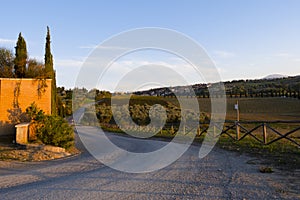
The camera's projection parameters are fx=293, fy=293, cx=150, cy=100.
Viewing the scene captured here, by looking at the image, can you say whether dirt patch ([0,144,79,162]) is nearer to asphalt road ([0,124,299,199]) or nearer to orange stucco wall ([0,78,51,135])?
asphalt road ([0,124,299,199])

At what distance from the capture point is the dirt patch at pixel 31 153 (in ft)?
38.6

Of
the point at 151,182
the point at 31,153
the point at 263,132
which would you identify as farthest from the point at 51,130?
the point at 263,132

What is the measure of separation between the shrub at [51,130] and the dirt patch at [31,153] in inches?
30.3

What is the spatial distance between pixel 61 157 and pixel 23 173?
360 cm

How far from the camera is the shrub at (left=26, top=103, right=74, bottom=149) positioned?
14094 mm

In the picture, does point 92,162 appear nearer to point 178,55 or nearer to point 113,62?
point 113,62

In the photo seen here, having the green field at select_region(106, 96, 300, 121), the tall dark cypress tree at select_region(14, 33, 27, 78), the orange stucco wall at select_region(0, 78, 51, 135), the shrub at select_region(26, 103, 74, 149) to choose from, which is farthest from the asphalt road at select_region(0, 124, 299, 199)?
the green field at select_region(106, 96, 300, 121)

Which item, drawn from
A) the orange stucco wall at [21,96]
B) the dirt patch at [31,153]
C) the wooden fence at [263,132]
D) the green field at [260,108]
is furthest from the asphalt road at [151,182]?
the green field at [260,108]

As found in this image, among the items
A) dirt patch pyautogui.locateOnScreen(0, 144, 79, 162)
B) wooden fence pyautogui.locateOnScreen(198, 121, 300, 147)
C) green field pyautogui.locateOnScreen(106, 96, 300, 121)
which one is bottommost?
dirt patch pyautogui.locateOnScreen(0, 144, 79, 162)

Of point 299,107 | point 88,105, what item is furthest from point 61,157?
point 299,107

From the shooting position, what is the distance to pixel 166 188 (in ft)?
20.6

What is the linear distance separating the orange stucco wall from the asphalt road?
22.4 ft

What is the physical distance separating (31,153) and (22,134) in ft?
9.35

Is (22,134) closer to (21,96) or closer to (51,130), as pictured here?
(51,130)
